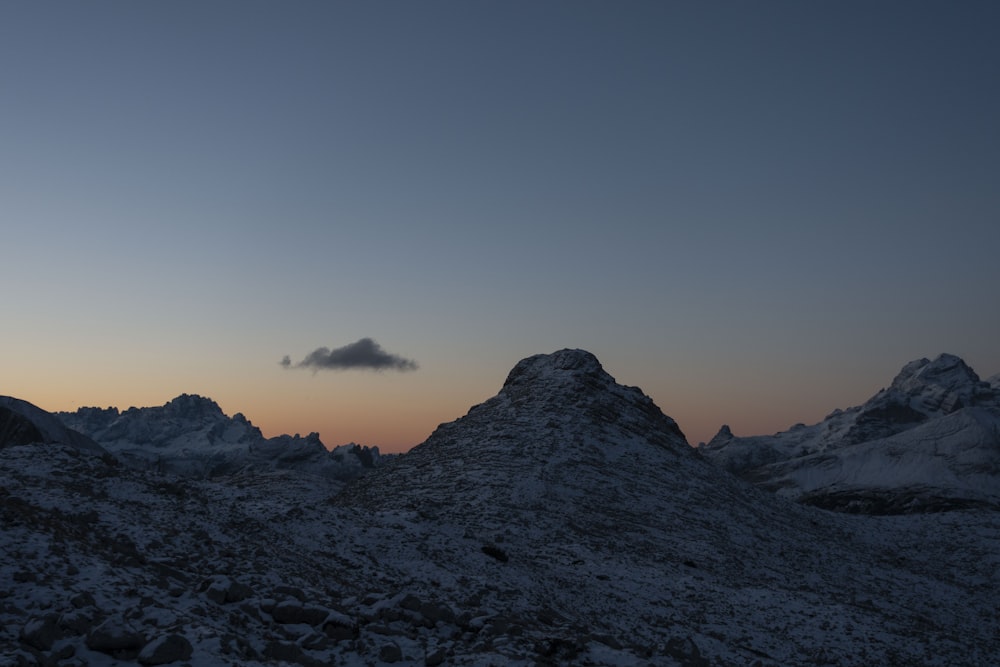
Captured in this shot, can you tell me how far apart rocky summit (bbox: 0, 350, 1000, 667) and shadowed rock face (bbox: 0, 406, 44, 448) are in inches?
2369

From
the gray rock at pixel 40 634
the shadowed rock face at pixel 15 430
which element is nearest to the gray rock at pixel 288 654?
the gray rock at pixel 40 634

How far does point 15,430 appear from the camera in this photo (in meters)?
108

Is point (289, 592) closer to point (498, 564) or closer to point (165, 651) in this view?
point (165, 651)

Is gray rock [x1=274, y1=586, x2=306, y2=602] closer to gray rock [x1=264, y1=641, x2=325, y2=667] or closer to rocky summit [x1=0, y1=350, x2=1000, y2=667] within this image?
rocky summit [x1=0, y1=350, x2=1000, y2=667]

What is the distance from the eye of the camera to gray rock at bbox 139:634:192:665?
595 inches

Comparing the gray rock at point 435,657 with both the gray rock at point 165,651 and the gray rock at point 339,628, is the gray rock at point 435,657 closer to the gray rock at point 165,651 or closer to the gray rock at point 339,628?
the gray rock at point 339,628

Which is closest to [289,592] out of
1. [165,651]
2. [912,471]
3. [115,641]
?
[165,651]

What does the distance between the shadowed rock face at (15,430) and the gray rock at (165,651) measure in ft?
360

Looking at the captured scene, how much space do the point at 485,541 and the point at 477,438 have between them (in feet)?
80.7

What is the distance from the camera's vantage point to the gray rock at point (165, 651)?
15109 millimetres

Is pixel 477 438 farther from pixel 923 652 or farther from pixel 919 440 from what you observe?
pixel 919 440

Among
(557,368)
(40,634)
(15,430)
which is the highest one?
(557,368)

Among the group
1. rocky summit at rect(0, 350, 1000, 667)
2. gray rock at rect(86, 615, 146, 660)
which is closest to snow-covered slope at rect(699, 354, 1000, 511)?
rocky summit at rect(0, 350, 1000, 667)

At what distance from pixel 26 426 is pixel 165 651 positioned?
115 meters
